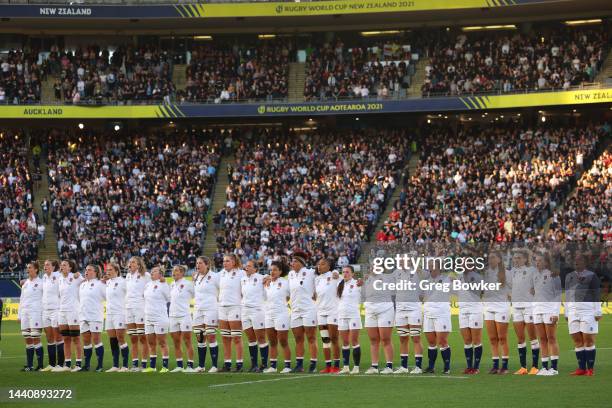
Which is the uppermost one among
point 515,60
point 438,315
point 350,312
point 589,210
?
point 515,60

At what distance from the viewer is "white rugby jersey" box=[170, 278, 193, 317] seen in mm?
22891

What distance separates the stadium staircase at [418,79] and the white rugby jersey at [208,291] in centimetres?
3234

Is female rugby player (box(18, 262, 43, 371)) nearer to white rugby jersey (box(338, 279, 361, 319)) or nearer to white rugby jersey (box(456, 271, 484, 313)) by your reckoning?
white rugby jersey (box(338, 279, 361, 319))

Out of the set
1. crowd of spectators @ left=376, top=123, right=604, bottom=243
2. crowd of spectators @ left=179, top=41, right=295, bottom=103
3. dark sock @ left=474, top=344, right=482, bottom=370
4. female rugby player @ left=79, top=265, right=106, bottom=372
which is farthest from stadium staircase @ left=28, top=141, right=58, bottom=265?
dark sock @ left=474, top=344, right=482, bottom=370

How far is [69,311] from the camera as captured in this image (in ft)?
78.3

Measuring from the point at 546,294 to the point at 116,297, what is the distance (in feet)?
29.3

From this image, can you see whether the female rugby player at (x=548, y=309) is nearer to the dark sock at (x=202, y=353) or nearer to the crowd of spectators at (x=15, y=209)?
the dark sock at (x=202, y=353)

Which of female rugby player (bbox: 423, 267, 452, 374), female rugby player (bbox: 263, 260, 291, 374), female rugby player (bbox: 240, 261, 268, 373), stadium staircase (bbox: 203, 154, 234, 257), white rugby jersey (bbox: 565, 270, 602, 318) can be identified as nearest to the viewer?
white rugby jersey (bbox: 565, 270, 602, 318)

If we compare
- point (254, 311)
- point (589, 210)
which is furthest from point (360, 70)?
point (254, 311)

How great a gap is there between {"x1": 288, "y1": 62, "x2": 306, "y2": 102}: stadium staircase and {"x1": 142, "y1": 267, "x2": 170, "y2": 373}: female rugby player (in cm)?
3284

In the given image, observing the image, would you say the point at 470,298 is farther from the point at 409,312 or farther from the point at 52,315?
the point at 52,315

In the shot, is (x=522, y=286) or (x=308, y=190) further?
(x=308, y=190)

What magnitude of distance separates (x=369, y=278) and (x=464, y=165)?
96.4 feet

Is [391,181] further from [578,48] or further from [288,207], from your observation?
[578,48]
